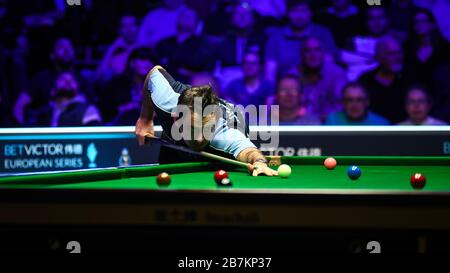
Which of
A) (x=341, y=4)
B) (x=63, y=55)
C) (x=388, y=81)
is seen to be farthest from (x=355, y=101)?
(x=63, y=55)

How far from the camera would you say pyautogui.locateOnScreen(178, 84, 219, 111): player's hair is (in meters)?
5.35

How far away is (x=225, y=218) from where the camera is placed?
324cm

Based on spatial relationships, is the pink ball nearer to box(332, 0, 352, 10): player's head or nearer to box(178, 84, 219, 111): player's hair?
box(178, 84, 219, 111): player's hair

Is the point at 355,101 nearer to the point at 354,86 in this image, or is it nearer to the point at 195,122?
the point at 354,86

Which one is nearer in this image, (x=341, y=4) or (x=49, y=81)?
(x=341, y=4)

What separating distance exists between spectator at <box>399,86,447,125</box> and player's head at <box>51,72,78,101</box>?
12.3 feet

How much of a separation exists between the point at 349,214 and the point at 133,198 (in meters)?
0.90

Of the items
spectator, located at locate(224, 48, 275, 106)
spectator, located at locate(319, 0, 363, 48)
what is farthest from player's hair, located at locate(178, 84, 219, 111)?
spectator, located at locate(319, 0, 363, 48)

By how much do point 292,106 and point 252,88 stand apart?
0.49 meters

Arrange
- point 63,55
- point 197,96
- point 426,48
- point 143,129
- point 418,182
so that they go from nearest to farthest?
point 418,182 → point 197,96 → point 143,129 → point 426,48 → point 63,55

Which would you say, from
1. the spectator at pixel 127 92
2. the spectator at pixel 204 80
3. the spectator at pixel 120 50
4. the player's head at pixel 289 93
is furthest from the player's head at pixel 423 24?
the spectator at pixel 120 50

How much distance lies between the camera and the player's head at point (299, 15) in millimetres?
8820
